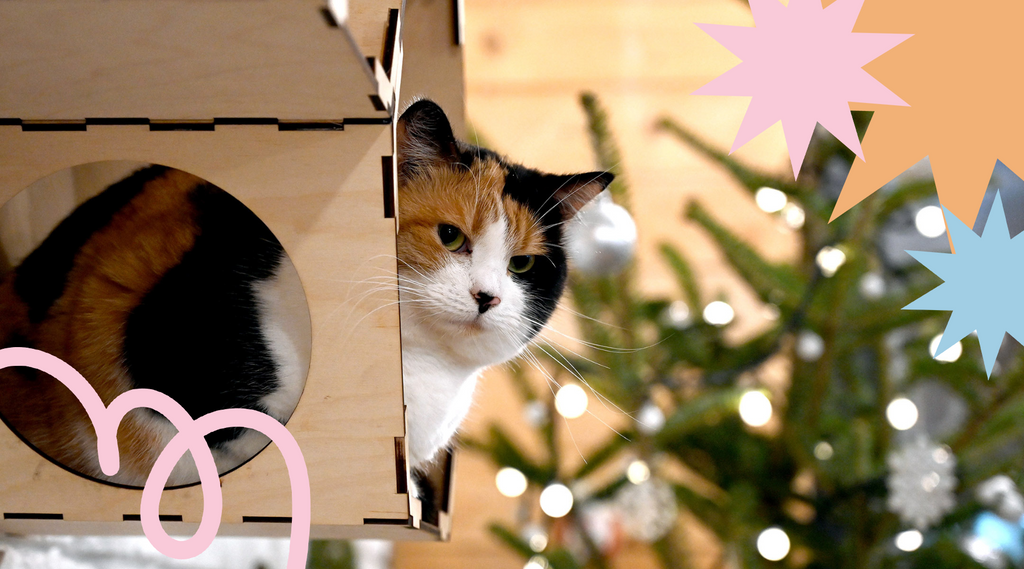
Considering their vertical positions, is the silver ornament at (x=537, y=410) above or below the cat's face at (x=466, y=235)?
below

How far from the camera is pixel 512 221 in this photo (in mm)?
495

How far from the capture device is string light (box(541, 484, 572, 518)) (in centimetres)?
92

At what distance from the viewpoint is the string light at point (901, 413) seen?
3.07 ft

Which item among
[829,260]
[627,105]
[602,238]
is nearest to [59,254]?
[602,238]

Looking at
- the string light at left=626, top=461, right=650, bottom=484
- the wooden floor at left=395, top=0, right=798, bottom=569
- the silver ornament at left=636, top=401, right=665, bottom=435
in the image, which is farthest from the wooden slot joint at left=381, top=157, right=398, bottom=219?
the wooden floor at left=395, top=0, right=798, bottom=569

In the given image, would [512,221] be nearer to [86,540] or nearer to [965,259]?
[965,259]

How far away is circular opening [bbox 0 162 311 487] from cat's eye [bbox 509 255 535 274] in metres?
0.18

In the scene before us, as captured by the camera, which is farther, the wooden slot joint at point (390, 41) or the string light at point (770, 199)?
the string light at point (770, 199)

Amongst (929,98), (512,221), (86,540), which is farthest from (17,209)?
(929,98)

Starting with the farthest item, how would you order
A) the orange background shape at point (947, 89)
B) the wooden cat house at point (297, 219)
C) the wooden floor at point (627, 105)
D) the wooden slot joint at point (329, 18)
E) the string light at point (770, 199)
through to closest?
the wooden floor at point (627, 105) < the string light at point (770, 199) < the orange background shape at point (947, 89) < the wooden cat house at point (297, 219) < the wooden slot joint at point (329, 18)

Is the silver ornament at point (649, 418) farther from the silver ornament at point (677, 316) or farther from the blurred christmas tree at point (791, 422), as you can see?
the silver ornament at point (677, 316)

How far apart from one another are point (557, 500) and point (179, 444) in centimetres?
65

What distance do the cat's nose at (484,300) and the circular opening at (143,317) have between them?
0.13 meters

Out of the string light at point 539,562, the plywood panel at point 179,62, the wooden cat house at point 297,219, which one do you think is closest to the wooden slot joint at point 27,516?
the wooden cat house at point 297,219
